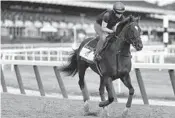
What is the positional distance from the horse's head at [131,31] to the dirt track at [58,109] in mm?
987

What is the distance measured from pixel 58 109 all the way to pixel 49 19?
40.8 meters

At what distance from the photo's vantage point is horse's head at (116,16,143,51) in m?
6.35

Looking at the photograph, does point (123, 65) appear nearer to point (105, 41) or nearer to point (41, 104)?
point (105, 41)

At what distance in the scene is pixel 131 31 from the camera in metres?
6.51

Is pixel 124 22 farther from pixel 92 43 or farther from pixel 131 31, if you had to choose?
pixel 92 43

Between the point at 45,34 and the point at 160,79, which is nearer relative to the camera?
the point at 160,79

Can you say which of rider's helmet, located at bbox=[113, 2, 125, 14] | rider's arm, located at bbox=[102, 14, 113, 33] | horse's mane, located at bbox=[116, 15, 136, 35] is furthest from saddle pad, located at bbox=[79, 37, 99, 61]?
rider's helmet, located at bbox=[113, 2, 125, 14]

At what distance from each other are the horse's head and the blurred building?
25.3 m

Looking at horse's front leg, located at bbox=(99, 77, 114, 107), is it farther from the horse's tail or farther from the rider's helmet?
the horse's tail

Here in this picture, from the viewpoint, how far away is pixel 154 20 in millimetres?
70625

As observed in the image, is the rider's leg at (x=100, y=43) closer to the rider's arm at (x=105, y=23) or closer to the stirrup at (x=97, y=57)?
the stirrup at (x=97, y=57)

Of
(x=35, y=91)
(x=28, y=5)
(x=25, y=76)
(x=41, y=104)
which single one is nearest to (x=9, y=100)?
(x=41, y=104)

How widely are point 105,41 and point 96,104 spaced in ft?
4.95

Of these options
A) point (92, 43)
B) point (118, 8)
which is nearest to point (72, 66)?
point (92, 43)
